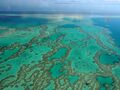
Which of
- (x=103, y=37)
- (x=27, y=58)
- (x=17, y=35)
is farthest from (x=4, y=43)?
(x=103, y=37)

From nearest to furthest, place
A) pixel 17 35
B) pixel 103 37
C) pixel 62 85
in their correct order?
1. pixel 62 85
2. pixel 17 35
3. pixel 103 37

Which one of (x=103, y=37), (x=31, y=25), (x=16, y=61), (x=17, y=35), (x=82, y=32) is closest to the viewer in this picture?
(x=16, y=61)

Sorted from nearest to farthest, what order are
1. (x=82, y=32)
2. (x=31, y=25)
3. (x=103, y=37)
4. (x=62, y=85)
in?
(x=62, y=85) < (x=103, y=37) < (x=82, y=32) < (x=31, y=25)

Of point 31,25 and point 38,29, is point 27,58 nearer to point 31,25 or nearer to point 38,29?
point 38,29

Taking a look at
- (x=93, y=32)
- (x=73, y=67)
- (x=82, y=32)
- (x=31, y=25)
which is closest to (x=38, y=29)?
(x=31, y=25)

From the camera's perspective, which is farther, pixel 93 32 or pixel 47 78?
pixel 93 32

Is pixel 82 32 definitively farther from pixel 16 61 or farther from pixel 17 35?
pixel 16 61
